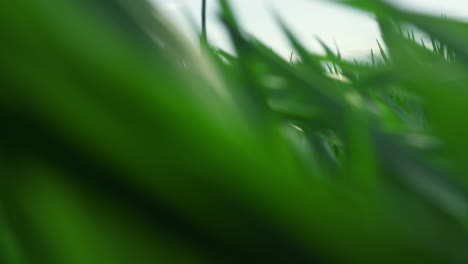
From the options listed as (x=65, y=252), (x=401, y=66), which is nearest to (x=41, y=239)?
(x=65, y=252)

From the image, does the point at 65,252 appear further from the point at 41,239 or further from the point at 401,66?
the point at 401,66
